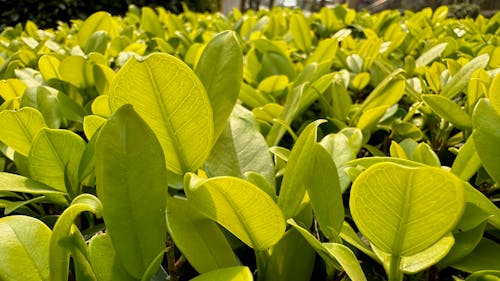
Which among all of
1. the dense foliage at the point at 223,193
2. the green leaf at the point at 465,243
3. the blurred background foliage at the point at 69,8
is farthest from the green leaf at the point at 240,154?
the blurred background foliage at the point at 69,8

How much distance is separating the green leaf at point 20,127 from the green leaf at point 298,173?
0.39m

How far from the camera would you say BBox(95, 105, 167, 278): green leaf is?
1.73 feet

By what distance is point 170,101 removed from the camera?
1.97 feet

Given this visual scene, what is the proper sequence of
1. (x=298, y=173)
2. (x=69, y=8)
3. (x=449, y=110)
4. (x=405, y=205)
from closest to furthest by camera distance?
(x=405, y=205), (x=298, y=173), (x=449, y=110), (x=69, y=8)

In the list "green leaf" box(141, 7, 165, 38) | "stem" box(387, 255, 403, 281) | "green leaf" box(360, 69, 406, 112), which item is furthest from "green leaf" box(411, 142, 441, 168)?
"green leaf" box(141, 7, 165, 38)

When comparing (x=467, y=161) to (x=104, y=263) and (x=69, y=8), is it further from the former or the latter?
(x=69, y=8)

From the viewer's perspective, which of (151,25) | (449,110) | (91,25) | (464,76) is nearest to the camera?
(449,110)

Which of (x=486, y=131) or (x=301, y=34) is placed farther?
(x=301, y=34)

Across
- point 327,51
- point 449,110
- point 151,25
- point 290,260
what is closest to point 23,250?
point 290,260

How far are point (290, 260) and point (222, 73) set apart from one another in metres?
0.26

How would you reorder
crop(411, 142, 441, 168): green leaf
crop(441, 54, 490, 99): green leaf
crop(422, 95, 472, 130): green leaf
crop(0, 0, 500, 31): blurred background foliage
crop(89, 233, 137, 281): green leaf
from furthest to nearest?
crop(0, 0, 500, 31): blurred background foliage
crop(441, 54, 490, 99): green leaf
crop(422, 95, 472, 130): green leaf
crop(411, 142, 441, 168): green leaf
crop(89, 233, 137, 281): green leaf

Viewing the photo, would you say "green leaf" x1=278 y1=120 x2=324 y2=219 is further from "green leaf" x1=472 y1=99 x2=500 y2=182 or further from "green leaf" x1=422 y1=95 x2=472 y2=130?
"green leaf" x1=422 y1=95 x2=472 y2=130

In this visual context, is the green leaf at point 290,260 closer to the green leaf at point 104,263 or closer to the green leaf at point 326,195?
the green leaf at point 326,195

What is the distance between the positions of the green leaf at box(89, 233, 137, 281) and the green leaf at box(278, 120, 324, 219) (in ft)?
0.62
